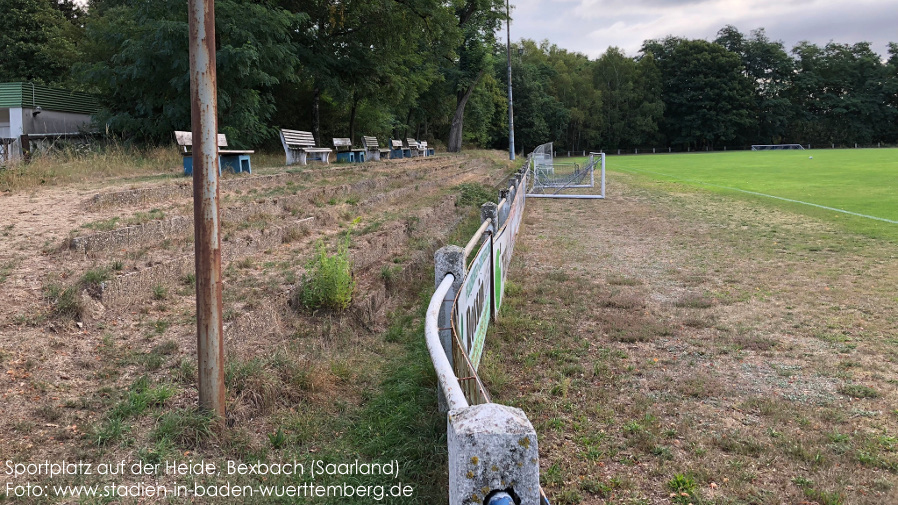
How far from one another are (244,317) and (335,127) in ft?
95.7

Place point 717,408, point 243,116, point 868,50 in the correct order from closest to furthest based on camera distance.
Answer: point 717,408 < point 243,116 < point 868,50

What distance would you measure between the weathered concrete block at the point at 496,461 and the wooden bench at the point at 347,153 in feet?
64.6

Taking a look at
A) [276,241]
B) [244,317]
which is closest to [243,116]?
[276,241]

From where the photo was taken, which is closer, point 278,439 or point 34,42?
point 278,439

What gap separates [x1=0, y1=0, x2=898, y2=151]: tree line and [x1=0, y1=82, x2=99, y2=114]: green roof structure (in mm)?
982

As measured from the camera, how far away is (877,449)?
3598mm

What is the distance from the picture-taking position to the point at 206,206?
3.65 metres

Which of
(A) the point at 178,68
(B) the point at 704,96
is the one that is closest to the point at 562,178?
(A) the point at 178,68

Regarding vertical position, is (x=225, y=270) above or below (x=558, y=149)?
below

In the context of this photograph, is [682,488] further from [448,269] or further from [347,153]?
[347,153]

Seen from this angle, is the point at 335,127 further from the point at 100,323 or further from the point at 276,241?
the point at 100,323

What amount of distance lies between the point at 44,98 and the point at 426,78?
19.5 meters

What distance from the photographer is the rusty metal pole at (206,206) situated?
3.56 meters

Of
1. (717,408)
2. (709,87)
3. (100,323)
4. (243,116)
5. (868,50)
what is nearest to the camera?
(717,408)
